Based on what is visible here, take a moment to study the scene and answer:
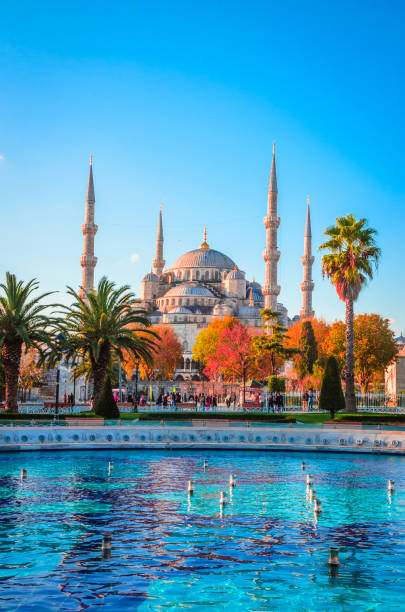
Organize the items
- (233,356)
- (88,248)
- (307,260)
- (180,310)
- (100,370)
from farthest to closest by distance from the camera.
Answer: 1. (180,310)
2. (307,260)
3. (88,248)
4. (233,356)
5. (100,370)

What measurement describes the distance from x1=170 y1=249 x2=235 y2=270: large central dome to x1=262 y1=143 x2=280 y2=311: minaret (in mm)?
35414

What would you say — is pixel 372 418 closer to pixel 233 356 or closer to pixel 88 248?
pixel 233 356

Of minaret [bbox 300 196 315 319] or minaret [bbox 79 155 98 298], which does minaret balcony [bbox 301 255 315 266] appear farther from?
minaret [bbox 79 155 98 298]

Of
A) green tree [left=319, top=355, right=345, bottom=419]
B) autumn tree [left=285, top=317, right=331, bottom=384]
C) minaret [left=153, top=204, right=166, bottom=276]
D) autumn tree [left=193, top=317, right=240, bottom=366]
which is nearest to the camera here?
green tree [left=319, top=355, right=345, bottom=419]

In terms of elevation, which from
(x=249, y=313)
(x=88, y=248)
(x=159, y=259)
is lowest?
(x=249, y=313)

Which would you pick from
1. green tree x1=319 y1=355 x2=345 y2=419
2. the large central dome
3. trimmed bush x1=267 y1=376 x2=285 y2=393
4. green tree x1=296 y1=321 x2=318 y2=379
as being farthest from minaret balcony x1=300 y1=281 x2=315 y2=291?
green tree x1=319 y1=355 x2=345 y2=419

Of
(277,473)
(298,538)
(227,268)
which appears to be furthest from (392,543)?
(227,268)

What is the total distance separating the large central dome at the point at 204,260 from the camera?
321ft

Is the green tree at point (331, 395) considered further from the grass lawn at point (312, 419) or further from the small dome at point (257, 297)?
the small dome at point (257, 297)

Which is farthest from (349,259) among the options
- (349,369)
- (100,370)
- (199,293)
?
(199,293)

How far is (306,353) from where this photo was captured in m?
44.2

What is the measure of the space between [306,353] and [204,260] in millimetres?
55490

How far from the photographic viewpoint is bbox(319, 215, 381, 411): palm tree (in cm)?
2708

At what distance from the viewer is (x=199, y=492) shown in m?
12.0
